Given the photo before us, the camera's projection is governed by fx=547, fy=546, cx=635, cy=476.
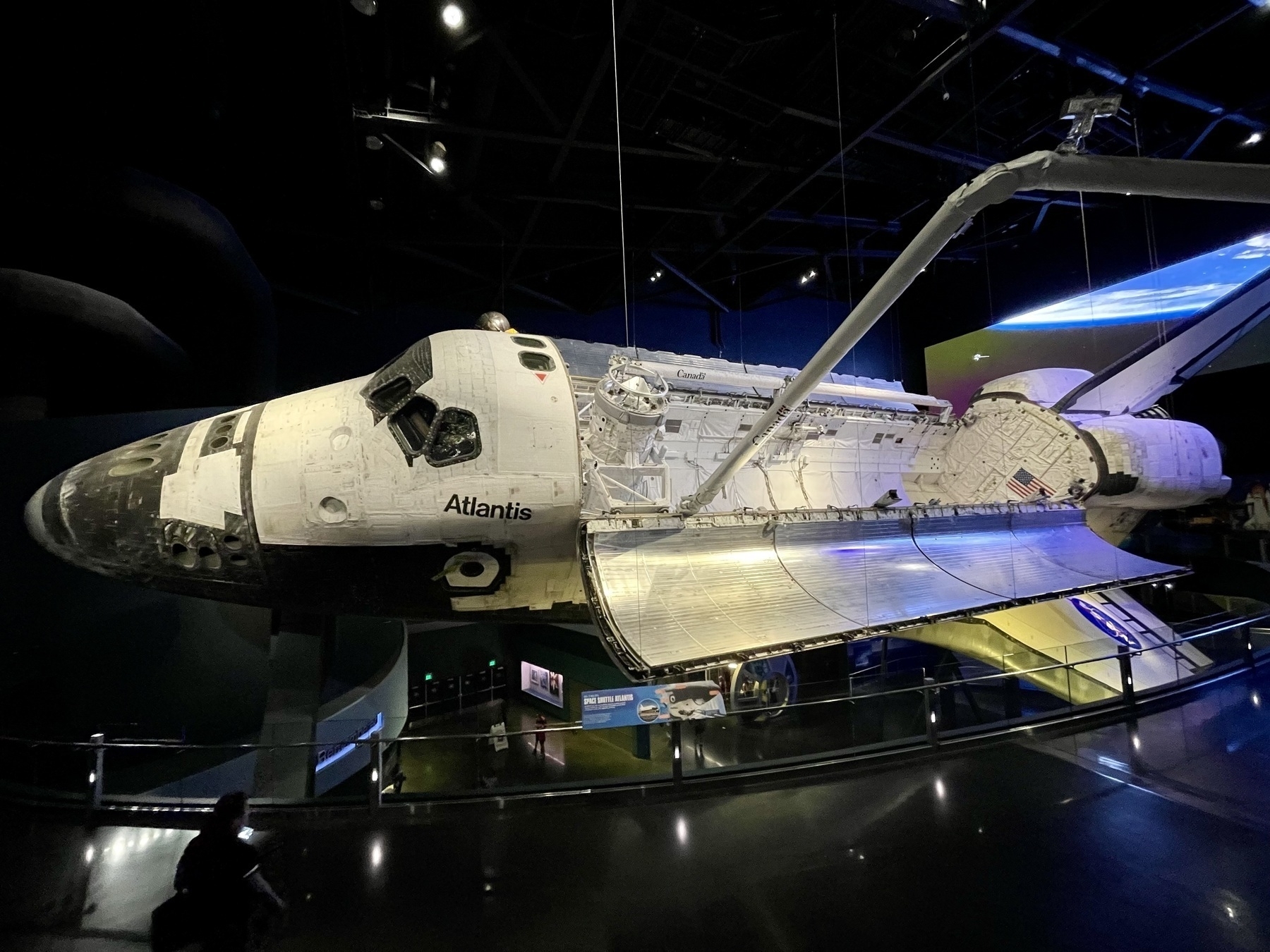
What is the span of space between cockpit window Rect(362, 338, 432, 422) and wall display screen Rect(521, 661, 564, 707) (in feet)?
15.1

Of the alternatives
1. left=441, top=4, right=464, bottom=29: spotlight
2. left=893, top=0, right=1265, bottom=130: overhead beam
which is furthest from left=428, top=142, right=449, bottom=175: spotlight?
left=893, top=0, right=1265, bottom=130: overhead beam

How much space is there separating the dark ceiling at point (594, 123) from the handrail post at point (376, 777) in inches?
191

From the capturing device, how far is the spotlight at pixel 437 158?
5422 mm

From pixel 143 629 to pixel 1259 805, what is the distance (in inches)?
337

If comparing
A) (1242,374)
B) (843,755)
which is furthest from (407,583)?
(1242,374)

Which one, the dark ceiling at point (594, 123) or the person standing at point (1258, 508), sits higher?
the dark ceiling at point (594, 123)

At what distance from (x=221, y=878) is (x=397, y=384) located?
2.55 m

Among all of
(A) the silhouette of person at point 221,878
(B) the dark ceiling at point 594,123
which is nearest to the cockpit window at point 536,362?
(B) the dark ceiling at point 594,123

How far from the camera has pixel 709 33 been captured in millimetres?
4812

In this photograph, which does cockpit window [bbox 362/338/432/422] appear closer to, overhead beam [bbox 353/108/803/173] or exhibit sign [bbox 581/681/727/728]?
exhibit sign [bbox 581/681/727/728]

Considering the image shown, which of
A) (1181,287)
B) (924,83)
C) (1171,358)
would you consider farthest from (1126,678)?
(924,83)

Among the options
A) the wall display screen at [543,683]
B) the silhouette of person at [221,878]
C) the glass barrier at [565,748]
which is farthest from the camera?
the wall display screen at [543,683]

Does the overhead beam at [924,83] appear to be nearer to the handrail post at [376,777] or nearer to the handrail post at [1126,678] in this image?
the handrail post at [1126,678]

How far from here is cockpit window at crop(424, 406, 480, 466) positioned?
3.25 metres
